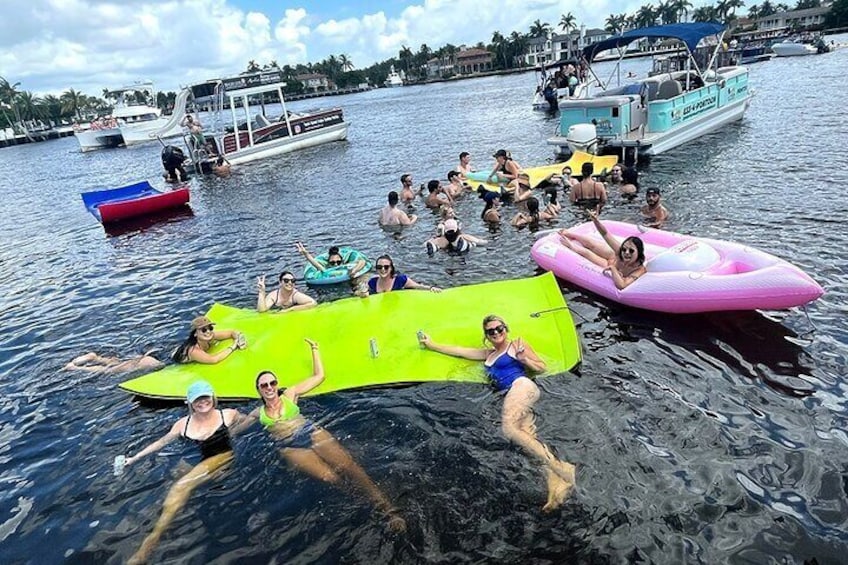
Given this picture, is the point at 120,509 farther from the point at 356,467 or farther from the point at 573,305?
the point at 573,305

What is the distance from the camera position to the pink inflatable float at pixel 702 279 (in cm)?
655

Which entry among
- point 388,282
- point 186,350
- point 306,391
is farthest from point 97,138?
point 306,391

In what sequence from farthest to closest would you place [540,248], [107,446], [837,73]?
[837,73] < [540,248] < [107,446]

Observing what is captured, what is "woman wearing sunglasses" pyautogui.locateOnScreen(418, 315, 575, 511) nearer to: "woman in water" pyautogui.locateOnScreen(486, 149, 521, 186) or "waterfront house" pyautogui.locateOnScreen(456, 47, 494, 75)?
"woman in water" pyautogui.locateOnScreen(486, 149, 521, 186)

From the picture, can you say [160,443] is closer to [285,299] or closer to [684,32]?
[285,299]

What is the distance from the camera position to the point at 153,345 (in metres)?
8.66

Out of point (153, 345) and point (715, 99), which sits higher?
point (715, 99)

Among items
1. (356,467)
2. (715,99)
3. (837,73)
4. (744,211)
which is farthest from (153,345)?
(837,73)

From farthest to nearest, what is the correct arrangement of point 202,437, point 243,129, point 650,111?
point 243,129
point 650,111
point 202,437

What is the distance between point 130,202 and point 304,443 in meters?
13.8

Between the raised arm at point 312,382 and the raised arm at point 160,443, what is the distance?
116cm

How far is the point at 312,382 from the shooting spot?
21.7ft

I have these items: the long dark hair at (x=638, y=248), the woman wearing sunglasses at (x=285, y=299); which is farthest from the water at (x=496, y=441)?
the woman wearing sunglasses at (x=285, y=299)

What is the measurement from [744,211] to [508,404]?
828cm
